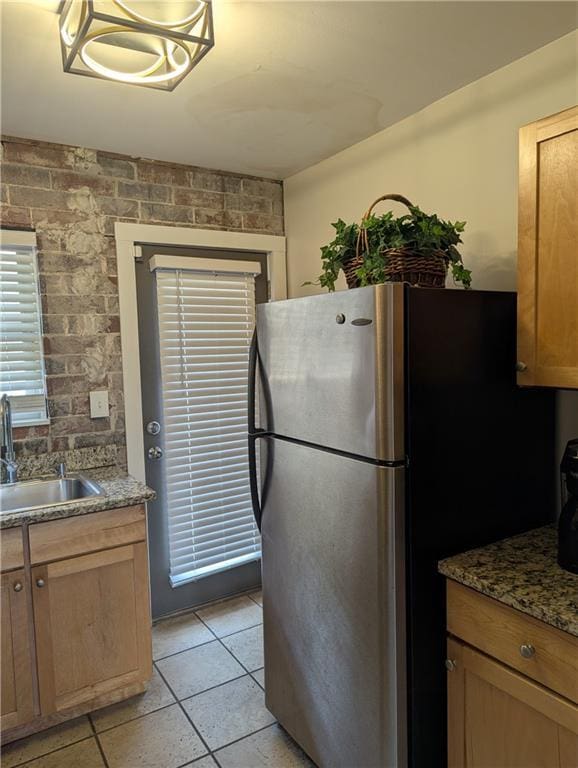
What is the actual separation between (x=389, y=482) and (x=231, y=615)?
1.86 metres

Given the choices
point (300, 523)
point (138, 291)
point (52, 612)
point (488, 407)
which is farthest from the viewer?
point (138, 291)

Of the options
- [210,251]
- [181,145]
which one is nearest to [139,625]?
[210,251]

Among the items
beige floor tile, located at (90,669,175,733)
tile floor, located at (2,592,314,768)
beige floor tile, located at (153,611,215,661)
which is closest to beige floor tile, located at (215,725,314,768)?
tile floor, located at (2,592,314,768)

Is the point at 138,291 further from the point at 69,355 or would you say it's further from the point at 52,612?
the point at 52,612

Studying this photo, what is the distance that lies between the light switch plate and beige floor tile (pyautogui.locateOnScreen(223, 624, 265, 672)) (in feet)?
4.23

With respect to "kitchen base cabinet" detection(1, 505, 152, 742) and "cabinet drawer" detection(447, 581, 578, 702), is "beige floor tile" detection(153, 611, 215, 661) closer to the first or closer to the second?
"kitchen base cabinet" detection(1, 505, 152, 742)

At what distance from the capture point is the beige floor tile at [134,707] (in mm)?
2095

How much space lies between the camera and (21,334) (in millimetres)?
2391

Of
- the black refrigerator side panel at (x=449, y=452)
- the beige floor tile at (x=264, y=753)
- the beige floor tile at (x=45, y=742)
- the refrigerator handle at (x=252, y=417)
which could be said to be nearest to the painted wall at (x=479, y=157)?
the black refrigerator side panel at (x=449, y=452)

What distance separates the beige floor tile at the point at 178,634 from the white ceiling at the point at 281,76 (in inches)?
95.5

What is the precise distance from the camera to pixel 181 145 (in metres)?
2.48

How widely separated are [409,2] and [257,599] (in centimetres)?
285

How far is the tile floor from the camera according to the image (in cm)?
190

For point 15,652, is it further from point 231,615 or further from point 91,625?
point 231,615
